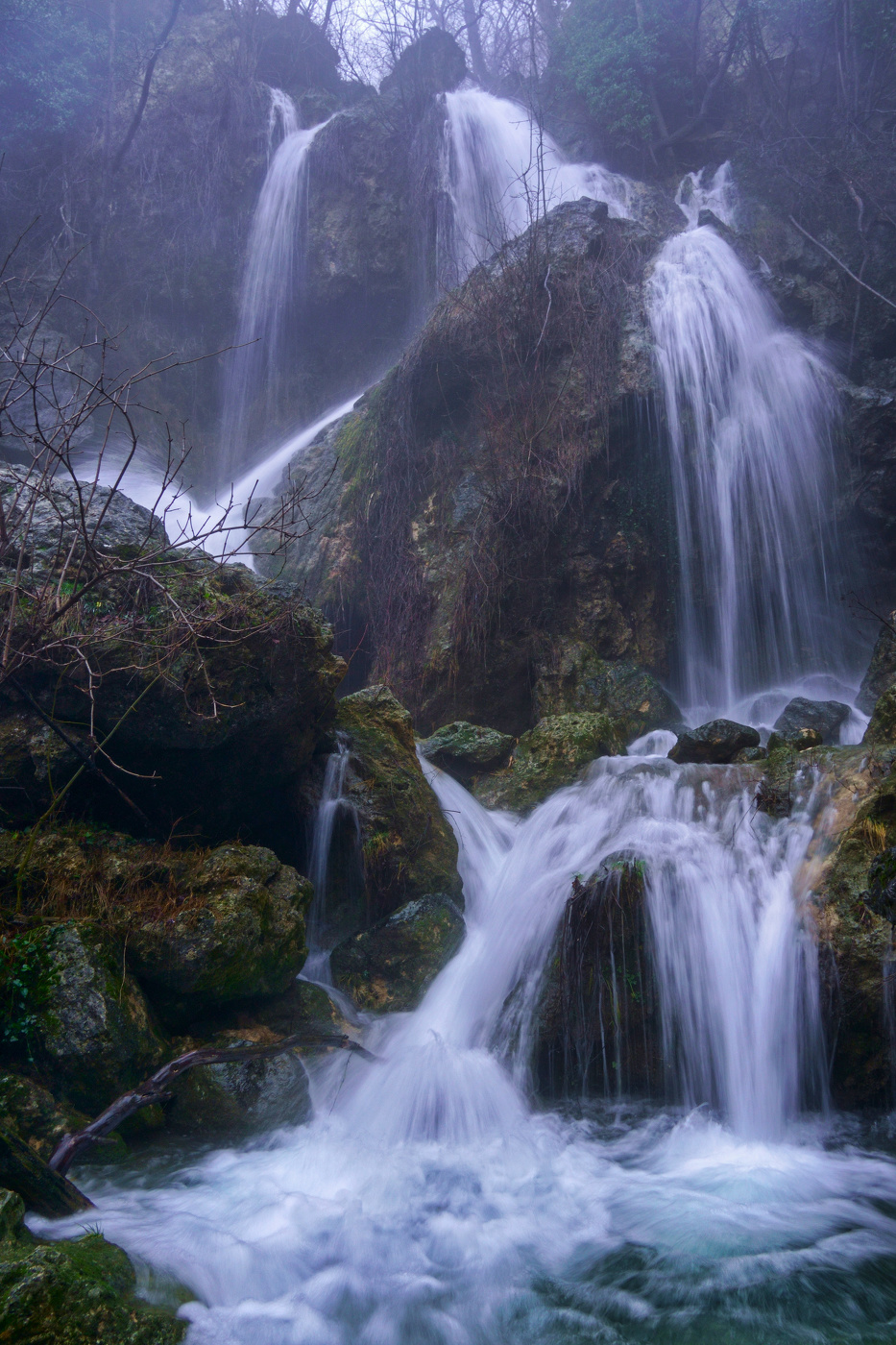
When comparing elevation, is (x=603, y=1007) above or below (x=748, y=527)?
below

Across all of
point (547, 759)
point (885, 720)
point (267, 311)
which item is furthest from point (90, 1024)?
point (267, 311)

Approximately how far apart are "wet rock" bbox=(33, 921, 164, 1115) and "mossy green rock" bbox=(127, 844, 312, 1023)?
0.21 metres

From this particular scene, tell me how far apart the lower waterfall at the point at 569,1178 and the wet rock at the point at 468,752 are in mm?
2026

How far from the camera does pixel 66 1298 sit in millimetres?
2180

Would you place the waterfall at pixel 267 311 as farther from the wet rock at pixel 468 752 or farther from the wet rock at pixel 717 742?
the wet rock at pixel 717 742

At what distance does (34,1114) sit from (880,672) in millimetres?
8266

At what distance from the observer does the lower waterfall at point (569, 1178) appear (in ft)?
9.64

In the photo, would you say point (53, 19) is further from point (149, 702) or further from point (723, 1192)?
point (723, 1192)

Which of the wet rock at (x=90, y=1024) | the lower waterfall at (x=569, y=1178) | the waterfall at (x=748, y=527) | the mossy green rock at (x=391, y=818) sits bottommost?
the lower waterfall at (x=569, y=1178)

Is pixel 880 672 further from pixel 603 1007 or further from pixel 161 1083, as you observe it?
pixel 161 1083

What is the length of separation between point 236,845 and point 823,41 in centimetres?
1695

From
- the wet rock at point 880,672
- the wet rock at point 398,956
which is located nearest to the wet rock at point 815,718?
the wet rock at point 880,672

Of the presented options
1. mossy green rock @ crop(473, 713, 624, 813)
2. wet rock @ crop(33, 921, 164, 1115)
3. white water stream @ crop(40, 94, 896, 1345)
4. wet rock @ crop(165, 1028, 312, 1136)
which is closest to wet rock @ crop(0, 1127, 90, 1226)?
white water stream @ crop(40, 94, 896, 1345)

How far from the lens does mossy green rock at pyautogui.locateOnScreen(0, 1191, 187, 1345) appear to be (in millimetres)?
2064
